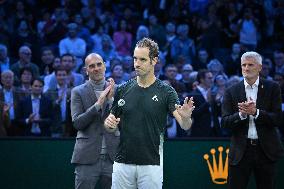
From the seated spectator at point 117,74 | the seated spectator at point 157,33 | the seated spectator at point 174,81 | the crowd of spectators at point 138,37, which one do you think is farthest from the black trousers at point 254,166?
the seated spectator at point 157,33

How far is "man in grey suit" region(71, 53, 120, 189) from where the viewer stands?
8750mm

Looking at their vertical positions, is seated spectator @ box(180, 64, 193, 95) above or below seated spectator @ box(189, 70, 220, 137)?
above

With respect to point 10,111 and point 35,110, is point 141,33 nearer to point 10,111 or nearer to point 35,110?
point 35,110

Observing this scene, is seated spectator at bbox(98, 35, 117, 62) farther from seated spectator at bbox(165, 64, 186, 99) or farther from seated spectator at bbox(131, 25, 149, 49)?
seated spectator at bbox(165, 64, 186, 99)

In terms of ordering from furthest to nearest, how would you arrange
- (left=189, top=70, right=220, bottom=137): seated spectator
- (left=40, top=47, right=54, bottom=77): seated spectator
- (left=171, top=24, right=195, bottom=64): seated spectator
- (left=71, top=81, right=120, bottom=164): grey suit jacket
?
(left=171, top=24, right=195, bottom=64): seated spectator
(left=40, top=47, right=54, bottom=77): seated spectator
(left=189, top=70, right=220, bottom=137): seated spectator
(left=71, top=81, right=120, bottom=164): grey suit jacket

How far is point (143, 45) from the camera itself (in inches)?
287

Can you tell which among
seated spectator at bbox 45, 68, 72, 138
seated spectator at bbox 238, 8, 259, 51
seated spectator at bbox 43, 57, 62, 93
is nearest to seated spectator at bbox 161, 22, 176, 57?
seated spectator at bbox 238, 8, 259, 51

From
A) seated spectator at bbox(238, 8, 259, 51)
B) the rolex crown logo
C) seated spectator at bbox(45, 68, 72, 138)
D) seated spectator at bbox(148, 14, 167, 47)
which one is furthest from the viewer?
seated spectator at bbox(238, 8, 259, 51)

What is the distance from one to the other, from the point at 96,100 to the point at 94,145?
0.58m

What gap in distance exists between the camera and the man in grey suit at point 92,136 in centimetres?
875

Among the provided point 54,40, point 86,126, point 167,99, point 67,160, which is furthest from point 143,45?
point 54,40

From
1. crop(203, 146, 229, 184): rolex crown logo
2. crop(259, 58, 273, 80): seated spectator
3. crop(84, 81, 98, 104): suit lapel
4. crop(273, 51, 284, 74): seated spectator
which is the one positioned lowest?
crop(203, 146, 229, 184): rolex crown logo

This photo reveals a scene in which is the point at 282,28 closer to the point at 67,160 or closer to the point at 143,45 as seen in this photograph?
the point at 67,160

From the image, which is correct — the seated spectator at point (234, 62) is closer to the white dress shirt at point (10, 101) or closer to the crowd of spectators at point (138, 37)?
the crowd of spectators at point (138, 37)
